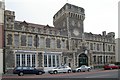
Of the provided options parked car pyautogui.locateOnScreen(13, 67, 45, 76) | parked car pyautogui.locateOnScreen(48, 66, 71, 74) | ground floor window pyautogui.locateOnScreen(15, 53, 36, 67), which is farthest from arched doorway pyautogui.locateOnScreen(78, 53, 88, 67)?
parked car pyautogui.locateOnScreen(13, 67, 45, 76)

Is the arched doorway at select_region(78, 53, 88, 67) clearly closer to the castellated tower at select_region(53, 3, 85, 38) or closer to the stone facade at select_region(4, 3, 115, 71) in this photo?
the stone facade at select_region(4, 3, 115, 71)

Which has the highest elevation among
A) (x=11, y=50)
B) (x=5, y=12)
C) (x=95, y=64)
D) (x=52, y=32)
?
(x=5, y=12)

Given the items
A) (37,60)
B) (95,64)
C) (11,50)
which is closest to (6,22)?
(11,50)

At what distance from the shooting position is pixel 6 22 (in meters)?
41.1

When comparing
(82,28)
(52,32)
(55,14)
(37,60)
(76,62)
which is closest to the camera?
(37,60)

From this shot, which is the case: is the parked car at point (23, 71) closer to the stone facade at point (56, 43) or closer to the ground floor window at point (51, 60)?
the stone facade at point (56, 43)

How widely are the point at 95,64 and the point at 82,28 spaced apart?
10344 mm

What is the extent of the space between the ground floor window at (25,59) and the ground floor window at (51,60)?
3011 millimetres

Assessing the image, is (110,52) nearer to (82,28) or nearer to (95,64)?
(95,64)

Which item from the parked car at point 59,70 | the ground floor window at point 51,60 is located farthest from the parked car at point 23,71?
the ground floor window at point 51,60

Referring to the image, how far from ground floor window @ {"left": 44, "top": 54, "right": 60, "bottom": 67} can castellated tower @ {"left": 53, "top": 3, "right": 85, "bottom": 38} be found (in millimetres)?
5948

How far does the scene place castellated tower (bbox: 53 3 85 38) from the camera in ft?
171

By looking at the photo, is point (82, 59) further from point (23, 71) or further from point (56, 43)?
point (23, 71)

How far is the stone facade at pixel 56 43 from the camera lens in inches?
1642
